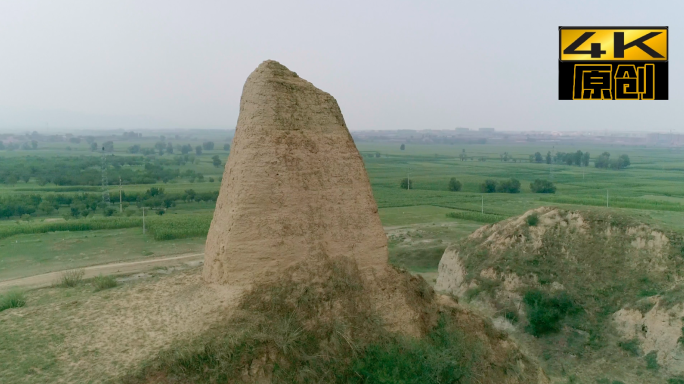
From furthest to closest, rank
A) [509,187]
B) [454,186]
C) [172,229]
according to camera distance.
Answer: [454,186] → [509,187] → [172,229]

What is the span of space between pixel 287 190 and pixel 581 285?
12466 mm

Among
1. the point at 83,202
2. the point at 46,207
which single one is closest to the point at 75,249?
the point at 46,207

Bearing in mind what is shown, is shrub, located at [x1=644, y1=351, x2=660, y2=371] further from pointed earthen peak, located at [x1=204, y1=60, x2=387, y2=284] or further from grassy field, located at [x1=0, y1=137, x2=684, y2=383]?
pointed earthen peak, located at [x1=204, y1=60, x2=387, y2=284]

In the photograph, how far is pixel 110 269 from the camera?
22.0 m

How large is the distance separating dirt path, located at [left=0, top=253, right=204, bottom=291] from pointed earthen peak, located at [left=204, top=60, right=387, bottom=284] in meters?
13.5

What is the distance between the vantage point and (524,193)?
5334 cm

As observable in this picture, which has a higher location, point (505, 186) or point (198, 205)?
point (505, 186)

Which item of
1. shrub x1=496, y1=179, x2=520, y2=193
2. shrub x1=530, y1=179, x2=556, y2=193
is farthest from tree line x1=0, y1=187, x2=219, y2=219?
shrub x1=530, y1=179, x2=556, y2=193

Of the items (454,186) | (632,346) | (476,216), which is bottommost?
(632,346)

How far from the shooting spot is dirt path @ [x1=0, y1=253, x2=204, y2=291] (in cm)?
1952

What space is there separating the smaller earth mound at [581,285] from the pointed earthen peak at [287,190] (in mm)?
8427

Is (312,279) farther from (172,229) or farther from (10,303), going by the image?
(172,229)

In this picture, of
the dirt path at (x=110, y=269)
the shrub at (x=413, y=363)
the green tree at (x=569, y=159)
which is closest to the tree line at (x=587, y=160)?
the green tree at (x=569, y=159)

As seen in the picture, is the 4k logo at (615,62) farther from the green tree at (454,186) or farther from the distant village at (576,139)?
the distant village at (576,139)
